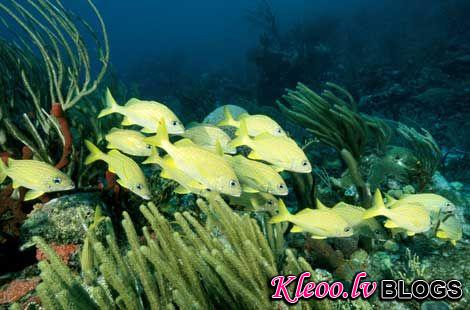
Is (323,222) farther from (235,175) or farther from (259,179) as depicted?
(235,175)

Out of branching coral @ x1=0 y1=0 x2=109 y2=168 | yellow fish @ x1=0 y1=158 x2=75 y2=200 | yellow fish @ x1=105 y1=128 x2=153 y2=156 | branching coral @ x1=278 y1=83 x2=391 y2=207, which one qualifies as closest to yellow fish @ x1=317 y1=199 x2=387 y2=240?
branching coral @ x1=278 y1=83 x2=391 y2=207

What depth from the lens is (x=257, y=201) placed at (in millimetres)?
3229

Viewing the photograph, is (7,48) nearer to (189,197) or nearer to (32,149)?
(32,149)

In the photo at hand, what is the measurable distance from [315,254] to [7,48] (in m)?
4.72

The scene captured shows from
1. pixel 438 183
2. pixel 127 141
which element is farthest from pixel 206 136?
pixel 438 183

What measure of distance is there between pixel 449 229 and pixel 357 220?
0.88 metres

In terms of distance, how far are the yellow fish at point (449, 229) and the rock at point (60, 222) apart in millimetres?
3376

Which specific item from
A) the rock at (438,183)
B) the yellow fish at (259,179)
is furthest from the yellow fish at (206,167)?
the rock at (438,183)

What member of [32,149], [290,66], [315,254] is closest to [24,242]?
[32,149]

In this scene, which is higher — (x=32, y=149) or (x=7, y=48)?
(x=7, y=48)

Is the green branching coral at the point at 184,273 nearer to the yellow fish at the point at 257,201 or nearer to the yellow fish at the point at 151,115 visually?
the yellow fish at the point at 257,201

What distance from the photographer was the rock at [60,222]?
3.38 m

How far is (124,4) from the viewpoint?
12262 cm

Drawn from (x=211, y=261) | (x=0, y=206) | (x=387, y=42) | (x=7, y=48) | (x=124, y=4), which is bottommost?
(x=387, y=42)
